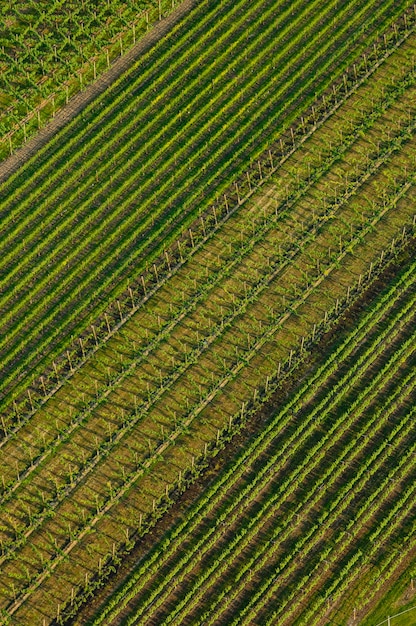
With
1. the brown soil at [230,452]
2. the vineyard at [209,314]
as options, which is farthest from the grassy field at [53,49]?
the brown soil at [230,452]

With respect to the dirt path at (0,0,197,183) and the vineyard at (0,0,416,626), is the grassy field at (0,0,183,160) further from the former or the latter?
the dirt path at (0,0,197,183)

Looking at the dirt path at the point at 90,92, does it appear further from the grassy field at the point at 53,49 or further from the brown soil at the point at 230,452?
the brown soil at the point at 230,452

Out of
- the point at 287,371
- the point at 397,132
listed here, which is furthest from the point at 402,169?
the point at 287,371

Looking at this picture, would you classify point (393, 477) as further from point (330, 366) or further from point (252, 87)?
point (252, 87)

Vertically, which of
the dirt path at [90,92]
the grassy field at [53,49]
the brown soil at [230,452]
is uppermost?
the grassy field at [53,49]

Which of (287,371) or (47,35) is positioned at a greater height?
(47,35)

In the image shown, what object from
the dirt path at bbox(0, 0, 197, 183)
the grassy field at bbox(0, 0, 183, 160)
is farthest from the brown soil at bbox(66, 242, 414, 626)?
the grassy field at bbox(0, 0, 183, 160)

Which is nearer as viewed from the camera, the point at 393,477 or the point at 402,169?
the point at 393,477
